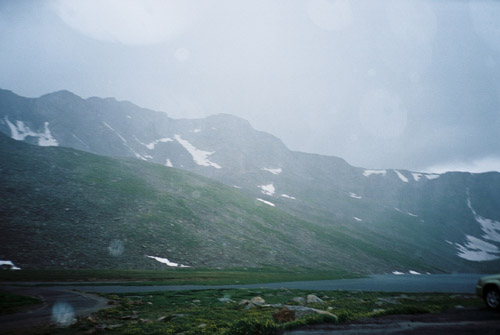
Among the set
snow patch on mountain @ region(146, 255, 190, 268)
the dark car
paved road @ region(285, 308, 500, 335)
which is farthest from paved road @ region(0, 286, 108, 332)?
snow patch on mountain @ region(146, 255, 190, 268)

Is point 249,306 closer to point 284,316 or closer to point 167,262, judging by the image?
point 284,316

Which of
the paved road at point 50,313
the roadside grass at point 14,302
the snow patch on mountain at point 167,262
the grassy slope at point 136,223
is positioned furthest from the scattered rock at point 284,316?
the snow patch on mountain at point 167,262

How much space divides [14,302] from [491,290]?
36003 mm

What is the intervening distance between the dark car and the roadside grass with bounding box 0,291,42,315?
3182cm

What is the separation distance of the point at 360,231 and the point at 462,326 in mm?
201699

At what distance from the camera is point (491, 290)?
14.8 metres

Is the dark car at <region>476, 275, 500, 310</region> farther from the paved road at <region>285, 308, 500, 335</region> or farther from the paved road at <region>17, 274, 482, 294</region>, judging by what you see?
the paved road at <region>17, 274, 482, 294</region>

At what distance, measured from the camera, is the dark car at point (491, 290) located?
1451 centimetres

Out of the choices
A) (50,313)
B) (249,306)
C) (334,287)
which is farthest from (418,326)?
(334,287)

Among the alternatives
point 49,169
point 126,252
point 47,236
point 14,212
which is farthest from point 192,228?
point 49,169

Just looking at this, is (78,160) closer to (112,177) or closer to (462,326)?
(112,177)

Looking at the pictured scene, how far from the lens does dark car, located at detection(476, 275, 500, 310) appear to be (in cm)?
1451

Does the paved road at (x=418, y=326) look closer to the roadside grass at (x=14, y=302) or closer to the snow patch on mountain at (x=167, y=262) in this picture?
the roadside grass at (x=14, y=302)

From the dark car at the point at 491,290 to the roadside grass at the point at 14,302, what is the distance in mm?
31822
